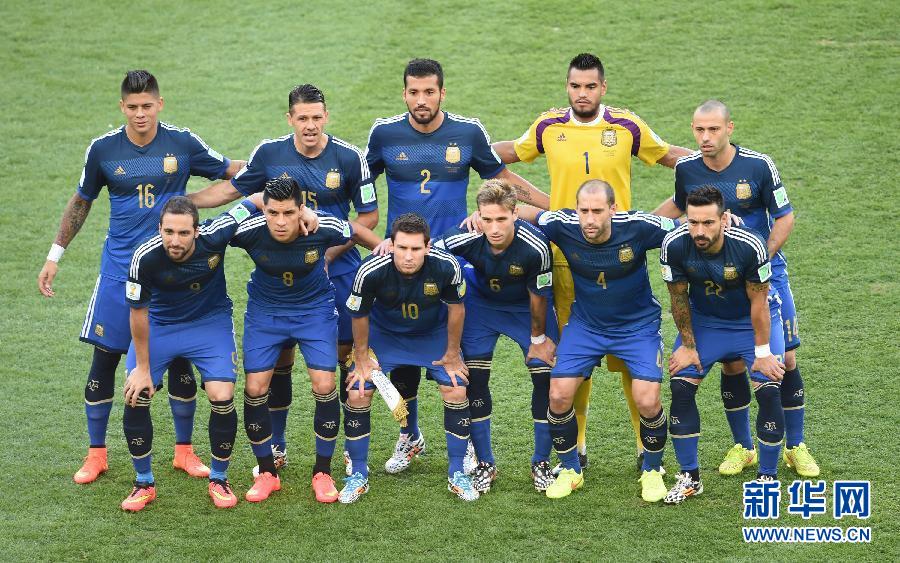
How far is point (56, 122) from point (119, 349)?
6890 mm

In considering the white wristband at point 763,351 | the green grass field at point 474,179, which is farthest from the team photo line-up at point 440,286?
the green grass field at point 474,179

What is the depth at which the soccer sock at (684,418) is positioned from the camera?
784cm

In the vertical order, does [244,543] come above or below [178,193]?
below

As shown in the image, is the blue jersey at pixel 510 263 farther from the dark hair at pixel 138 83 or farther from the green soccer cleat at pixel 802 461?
the dark hair at pixel 138 83

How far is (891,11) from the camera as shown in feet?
49.7

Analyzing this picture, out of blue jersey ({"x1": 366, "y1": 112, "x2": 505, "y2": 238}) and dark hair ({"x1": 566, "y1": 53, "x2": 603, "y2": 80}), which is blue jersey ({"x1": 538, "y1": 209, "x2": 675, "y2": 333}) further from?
dark hair ({"x1": 566, "y1": 53, "x2": 603, "y2": 80})

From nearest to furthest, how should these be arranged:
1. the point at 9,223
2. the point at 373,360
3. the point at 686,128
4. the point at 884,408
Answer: the point at 373,360 < the point at 884,408 < the point at 9,223 < the point at 686,128

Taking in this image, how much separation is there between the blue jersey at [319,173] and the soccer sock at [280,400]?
1.15 metres

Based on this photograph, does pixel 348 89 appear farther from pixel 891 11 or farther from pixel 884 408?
pixel 884 408

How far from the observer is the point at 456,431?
8109 mm

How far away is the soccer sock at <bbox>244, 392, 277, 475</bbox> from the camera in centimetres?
802

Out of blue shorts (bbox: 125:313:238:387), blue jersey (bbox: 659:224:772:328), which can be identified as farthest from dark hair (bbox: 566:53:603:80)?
blue shorts (bbox: 125:313:238:387)

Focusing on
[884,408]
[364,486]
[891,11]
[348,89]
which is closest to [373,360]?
[364,486]

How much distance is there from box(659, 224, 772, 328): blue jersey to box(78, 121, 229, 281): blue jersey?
10.6 feet
